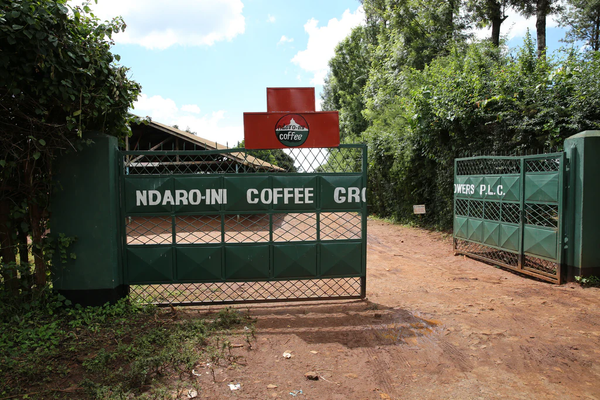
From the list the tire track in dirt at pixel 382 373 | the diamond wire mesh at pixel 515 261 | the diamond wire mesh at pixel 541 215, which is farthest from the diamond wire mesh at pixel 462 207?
the tire track in dirt at pixel 382 373

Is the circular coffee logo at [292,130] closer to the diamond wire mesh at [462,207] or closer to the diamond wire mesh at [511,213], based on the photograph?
the diamond wire mesh at [511,213]

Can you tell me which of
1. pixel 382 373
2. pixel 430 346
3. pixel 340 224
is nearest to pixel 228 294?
pixel 340 224

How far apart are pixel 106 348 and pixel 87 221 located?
1.54m

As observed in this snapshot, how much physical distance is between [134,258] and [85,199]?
92cm

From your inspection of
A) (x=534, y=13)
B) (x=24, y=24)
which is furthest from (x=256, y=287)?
(x=534, y=13)

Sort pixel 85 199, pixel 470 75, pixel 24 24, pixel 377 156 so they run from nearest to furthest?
pixel 24 24, pixel 85 199, pixel 470 75, pixel 377 156

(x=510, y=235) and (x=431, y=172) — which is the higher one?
(x=431, y=172)

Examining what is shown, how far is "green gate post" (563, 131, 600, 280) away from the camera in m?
5.29

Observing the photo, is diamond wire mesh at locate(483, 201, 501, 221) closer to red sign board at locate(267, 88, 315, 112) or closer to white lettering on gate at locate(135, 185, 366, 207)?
white lettering on gate at locate(135, 185, 366, 207)

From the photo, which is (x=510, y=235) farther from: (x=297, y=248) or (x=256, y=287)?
(x=256, y=287)

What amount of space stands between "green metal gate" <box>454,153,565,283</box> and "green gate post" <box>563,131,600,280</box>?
0.55ft

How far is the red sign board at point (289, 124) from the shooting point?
4426 mm

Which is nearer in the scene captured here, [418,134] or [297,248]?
[297,248]

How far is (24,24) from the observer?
3164mm
